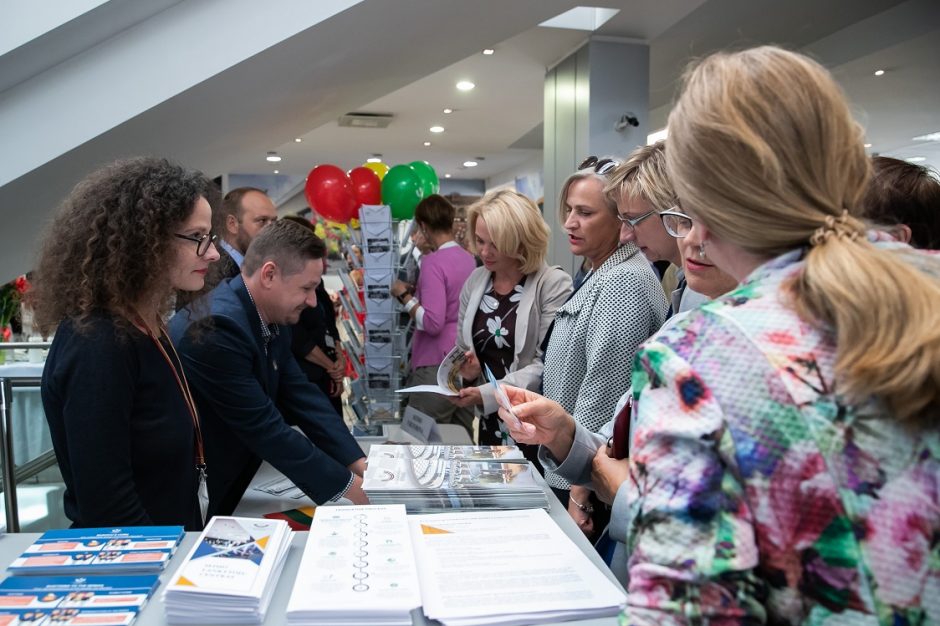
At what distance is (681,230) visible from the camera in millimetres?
1492

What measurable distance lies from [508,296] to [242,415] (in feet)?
4.42

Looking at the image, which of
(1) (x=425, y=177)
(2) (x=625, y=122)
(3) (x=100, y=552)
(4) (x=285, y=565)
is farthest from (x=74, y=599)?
(2) (x=625, y=122)

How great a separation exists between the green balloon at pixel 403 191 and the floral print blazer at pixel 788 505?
4117 millimetres

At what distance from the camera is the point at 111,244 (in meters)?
1.47

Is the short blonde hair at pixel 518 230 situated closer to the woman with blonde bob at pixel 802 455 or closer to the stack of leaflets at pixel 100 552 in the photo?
the stack of leaflets at pixel 100 552

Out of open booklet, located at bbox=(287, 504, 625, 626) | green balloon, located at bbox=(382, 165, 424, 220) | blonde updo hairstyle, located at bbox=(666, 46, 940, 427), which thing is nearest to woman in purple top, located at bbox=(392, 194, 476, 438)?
green balloon, located at bbox=(382, 165, 424, 220)

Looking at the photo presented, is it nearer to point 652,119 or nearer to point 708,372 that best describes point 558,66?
point 652,119

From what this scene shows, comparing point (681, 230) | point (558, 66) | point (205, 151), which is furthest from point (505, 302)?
point (558, 66)

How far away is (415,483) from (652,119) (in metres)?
8.83

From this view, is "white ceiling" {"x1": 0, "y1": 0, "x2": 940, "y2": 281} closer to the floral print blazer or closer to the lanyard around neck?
the floral print blazer

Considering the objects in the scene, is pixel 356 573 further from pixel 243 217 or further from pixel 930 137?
pixel 930 137

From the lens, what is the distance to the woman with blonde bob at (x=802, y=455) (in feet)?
1.96

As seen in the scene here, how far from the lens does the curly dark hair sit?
1.45 metres

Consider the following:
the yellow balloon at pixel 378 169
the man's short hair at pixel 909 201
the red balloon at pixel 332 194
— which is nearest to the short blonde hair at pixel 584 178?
the man's short hair at pixel 909 201
